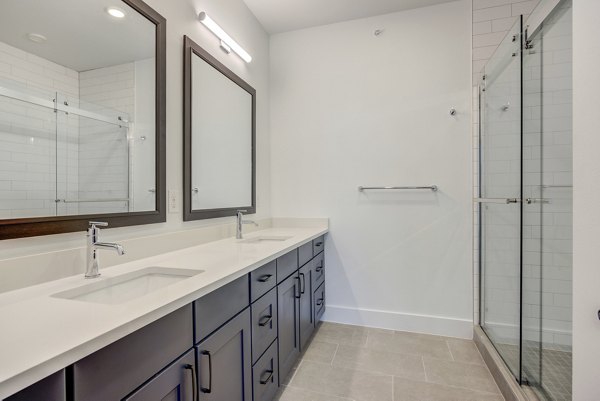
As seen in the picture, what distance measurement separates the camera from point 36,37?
967mm

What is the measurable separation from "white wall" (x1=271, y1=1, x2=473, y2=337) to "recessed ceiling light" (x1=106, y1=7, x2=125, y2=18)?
5.00 feet

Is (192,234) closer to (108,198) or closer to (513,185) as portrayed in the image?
(108,198)

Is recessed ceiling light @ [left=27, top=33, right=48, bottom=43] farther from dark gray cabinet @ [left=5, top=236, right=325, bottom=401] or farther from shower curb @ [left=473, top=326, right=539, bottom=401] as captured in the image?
shower curb @ [left=473, top=326, right=539, bottom=401]

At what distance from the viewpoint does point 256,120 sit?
2.46 metres

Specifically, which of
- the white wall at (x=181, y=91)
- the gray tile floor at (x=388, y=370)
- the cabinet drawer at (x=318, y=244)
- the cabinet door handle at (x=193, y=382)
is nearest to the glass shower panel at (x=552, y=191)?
the gray tile floor at (x=388, y=370)

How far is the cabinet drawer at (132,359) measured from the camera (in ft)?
1.90

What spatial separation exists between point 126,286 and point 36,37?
88 centimetres

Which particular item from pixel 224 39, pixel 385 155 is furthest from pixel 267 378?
pixel 224 39

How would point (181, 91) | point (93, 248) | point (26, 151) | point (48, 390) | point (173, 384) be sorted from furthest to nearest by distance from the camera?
point (181, 91)
point (93, 248)
point (26, 151)
point (173, 384)
point (48, 390)

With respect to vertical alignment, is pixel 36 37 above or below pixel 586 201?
above

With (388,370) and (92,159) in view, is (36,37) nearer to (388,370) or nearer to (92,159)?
(92,159)

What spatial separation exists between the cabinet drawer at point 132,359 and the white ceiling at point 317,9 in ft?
7.52

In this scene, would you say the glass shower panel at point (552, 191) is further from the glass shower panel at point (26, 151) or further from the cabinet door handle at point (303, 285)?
the glass shower panel at point (26, 151)

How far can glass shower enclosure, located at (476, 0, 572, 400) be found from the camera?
1.26 m
